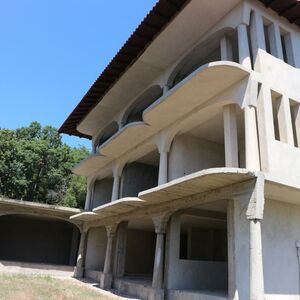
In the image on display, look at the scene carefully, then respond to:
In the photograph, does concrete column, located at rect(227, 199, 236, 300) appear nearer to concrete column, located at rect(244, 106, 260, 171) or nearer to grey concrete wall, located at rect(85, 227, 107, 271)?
concrete column, located at rect(244, 106, 260, 171)

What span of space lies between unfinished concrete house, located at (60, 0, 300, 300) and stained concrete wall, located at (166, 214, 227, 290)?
4cm

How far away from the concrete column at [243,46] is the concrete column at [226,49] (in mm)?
879

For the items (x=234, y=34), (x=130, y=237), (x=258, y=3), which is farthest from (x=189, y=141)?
(x=130, y=237)

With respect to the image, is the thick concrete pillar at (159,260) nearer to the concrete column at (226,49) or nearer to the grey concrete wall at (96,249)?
the concrete column at (226,49)

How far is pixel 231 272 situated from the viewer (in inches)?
386

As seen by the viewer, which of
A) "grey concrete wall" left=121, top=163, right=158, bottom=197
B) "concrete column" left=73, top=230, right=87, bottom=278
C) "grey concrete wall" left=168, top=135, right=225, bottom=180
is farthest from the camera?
"concrete column" left=73, top=230, right=87, bottom=278

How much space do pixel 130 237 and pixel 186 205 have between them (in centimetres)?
1347

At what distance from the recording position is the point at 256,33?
445 inches

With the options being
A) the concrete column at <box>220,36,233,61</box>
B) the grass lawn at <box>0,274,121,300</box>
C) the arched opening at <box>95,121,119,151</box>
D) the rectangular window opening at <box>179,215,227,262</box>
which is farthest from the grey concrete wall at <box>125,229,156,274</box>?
the concrete column at <box>220,36,233,61</box>

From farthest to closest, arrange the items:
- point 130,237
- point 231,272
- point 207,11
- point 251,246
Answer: point 130,237 < point 207,11 < point 231,272 < point 251,246

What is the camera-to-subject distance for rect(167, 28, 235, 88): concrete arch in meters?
12.4

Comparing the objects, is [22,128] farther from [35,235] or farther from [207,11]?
[207,11]

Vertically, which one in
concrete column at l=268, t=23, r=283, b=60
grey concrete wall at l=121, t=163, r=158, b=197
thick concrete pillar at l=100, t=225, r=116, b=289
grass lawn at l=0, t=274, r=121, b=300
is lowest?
grass lawn at l=0, t=274, r=121, b=300

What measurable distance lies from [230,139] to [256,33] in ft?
12.8
